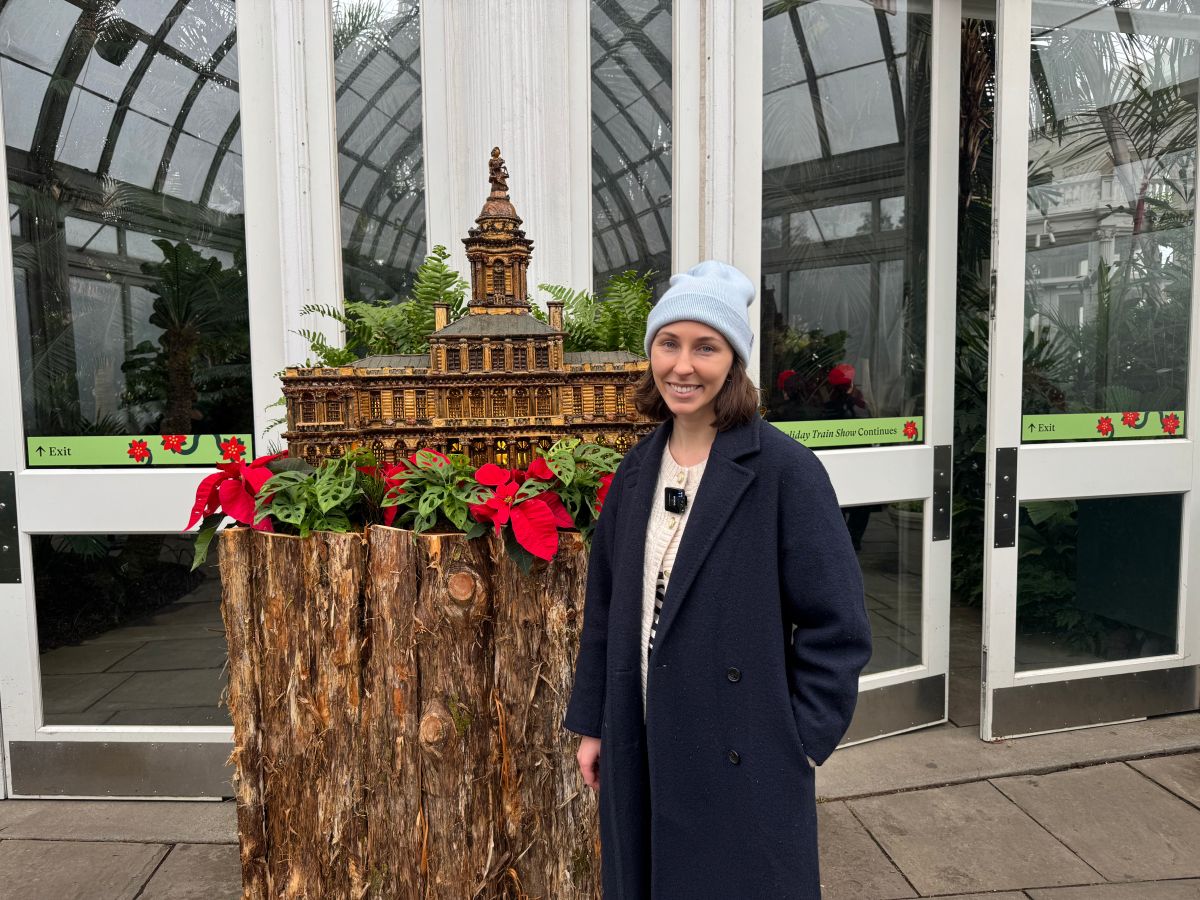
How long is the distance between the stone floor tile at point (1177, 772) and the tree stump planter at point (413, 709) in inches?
120

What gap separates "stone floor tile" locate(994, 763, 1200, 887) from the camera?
9.86 ft

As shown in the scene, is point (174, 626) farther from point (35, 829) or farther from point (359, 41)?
point (359, 41)

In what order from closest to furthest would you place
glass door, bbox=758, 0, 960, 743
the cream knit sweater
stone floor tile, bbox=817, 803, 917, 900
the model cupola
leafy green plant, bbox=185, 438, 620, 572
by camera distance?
1. the cream knit sweater
2. leafy green plant, bbox=185, 438, 620, 572
3. the model cupola
4. stone floor tile, bbox=817, 803, 917, 900
5. glass door, bbox=758, 0, 960, 743

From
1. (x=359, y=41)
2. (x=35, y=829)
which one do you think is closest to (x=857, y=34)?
(x=359, y=41)

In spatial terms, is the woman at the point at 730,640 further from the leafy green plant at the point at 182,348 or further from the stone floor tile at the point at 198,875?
the leafy green plant at the point at 182,348

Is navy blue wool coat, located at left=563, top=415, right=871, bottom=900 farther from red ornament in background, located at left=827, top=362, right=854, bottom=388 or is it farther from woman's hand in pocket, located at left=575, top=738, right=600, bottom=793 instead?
red ornament in background, located at left=827, top=362, right=854, bottom=388

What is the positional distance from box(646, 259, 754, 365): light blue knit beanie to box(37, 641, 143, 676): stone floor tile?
3.35 m

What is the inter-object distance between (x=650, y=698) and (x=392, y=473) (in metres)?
1.03

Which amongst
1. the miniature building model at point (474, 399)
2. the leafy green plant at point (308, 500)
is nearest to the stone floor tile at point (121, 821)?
the leafy green plant at point (308, 500)

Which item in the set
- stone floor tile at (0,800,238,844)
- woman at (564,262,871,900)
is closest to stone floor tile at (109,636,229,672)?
stone floor tile at (0,800,238,844)

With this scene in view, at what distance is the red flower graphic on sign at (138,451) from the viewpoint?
3.50 meters

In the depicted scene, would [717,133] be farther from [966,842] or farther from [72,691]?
[72,691]

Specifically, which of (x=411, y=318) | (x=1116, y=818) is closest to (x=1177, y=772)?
(x=1116, y=818)

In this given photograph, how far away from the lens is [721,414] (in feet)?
5.39
